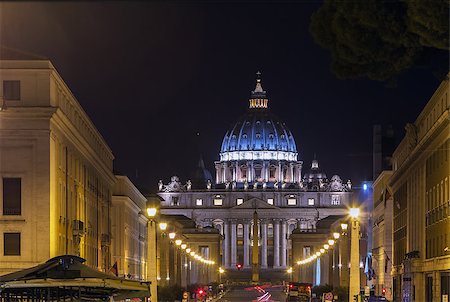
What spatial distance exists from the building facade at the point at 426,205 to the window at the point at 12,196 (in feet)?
61.2

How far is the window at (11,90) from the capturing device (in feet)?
191

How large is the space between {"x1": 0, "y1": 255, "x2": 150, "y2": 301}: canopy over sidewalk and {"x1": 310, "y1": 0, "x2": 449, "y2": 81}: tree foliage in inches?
311

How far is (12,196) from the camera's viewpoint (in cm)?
5828

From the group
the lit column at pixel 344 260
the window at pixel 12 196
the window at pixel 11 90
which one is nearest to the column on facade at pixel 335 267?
the lit column at pixel 344 260

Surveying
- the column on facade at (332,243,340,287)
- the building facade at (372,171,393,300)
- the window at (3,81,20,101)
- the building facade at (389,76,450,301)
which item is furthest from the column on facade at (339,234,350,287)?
the window at (3,81,20,101)

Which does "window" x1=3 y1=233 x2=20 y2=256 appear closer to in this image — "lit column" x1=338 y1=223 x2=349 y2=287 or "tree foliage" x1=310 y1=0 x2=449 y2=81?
"tree foliage" x1=310 y1=0 x2=449 y2=81

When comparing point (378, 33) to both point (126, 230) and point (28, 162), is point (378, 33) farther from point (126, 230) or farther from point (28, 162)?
point (126, 230)

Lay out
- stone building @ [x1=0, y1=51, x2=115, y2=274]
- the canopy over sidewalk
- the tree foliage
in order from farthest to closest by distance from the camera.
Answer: stone building @ [x1=0, y1=51, x2=115, y2=274]
the canopy over sidewalk
the tree foliage

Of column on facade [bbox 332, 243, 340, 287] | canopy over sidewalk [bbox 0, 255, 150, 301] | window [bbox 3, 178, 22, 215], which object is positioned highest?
window [bbox 3, 178, 22, 215]

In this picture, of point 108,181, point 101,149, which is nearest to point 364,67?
point 101,149

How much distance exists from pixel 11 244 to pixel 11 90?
6.72m

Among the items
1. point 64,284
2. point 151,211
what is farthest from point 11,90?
point 64,284

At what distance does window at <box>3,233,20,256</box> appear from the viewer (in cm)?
5784

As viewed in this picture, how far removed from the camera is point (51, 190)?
58531 mm
